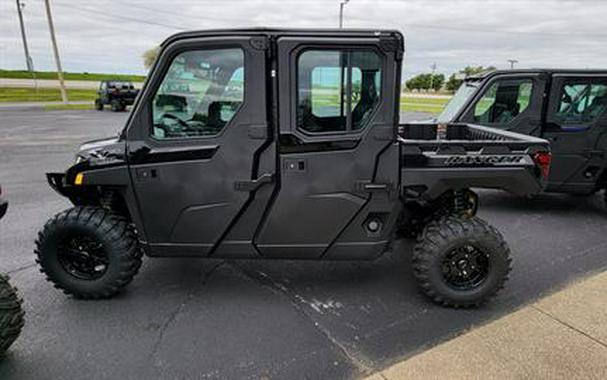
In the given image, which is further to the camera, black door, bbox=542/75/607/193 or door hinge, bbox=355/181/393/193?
black door, bbox=542/75/607/193

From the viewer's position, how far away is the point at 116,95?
25.4m

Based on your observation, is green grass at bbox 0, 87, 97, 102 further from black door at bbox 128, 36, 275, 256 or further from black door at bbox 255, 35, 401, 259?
black door at bbox 255, 35, 401, 259

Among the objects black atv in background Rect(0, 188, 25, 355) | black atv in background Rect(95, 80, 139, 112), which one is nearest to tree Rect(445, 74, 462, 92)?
black atv in background Rect(0, 188, 25, 355)

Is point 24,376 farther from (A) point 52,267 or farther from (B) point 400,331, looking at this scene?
(B) point 400,331

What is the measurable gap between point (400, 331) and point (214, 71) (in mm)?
2291

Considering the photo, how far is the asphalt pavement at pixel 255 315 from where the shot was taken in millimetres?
2762

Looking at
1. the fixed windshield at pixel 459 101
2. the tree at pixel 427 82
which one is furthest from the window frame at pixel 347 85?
the tree at pixel 427 82

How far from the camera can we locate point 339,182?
10.7 ft

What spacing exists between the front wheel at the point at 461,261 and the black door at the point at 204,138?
4.42 ft

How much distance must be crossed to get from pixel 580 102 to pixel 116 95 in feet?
80.8

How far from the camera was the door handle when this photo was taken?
3.25m

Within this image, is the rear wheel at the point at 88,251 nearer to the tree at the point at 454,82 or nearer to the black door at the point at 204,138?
the black door at the point at 204,138

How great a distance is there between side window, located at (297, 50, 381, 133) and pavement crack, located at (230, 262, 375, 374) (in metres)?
1.39

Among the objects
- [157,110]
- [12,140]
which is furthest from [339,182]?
[12,140]
